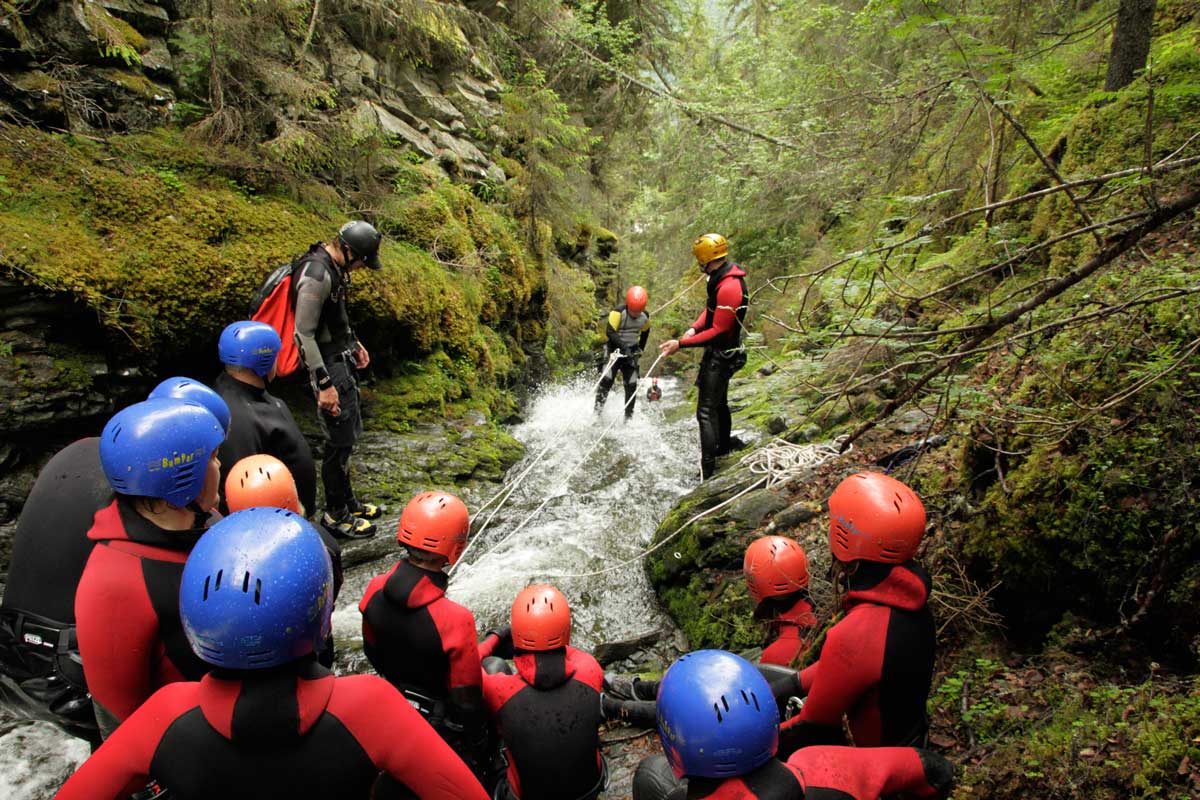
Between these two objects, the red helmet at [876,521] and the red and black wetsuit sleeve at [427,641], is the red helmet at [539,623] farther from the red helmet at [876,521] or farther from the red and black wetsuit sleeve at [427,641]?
the red helmet at [876,521]

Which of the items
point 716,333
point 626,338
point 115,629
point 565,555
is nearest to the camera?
point 115,629

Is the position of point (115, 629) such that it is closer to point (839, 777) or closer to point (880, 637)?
point (839, 777)

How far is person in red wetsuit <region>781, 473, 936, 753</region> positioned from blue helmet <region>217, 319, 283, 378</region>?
12.5 feet

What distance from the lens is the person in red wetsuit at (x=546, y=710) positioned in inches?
108

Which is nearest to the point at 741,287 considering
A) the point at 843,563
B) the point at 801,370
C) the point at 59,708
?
the point at 801,370

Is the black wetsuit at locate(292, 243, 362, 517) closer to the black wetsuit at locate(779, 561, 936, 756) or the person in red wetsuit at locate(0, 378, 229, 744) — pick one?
the person in red wetsuit at locate(0, 378, 229, 744)

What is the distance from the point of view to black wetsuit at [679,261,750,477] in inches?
227

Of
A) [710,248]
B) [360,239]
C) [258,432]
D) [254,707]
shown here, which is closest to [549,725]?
[254,707]

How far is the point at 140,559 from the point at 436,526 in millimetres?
1215

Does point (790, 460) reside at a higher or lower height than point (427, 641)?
higher

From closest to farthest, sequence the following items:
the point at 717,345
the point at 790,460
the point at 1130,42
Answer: the point at 1130,42, the point at 790,460, the point at 717,345

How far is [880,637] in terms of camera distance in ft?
6.98

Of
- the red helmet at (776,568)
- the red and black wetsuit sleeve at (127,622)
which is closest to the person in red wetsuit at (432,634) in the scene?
the red and black wetsuit sleeve at (127,622)

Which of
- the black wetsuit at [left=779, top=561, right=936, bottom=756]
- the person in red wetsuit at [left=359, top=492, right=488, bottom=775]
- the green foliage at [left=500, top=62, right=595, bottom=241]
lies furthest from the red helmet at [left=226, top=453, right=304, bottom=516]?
the green foliage at [left=500, top=62, right=595, bottom=241]
